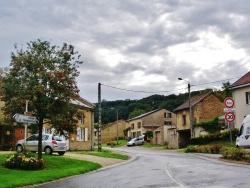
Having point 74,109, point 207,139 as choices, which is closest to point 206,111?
point 207,139

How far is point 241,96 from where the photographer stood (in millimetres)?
43438

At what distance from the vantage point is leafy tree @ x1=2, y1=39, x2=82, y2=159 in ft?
70.9

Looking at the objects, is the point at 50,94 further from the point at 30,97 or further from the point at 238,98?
the point at 238,98

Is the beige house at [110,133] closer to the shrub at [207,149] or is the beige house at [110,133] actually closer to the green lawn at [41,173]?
the shrub at [207,149]

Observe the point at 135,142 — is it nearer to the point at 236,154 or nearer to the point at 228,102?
the point at 228,102

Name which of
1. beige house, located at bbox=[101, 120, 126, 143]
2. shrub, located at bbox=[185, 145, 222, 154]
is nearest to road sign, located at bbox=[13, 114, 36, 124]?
shrub, located at bbox=[185, 145, 222, 154]

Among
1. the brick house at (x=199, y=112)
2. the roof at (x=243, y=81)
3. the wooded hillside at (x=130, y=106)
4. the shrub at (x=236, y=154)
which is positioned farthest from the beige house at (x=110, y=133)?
the shrub at (x=236, y=154)

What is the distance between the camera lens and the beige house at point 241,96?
4262 centimetres

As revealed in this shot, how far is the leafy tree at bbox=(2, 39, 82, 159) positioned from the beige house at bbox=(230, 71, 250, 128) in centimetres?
2490

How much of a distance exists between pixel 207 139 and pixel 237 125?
3.64m

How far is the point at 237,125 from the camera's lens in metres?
44.4

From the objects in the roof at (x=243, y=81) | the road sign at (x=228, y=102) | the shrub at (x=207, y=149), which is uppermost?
the roof at (x=243, y=81)

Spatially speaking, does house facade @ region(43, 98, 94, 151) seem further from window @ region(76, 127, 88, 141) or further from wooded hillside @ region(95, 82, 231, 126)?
wooded hillside @ region(95, 82, 231, 126)

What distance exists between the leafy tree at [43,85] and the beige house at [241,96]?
81.7 feet
